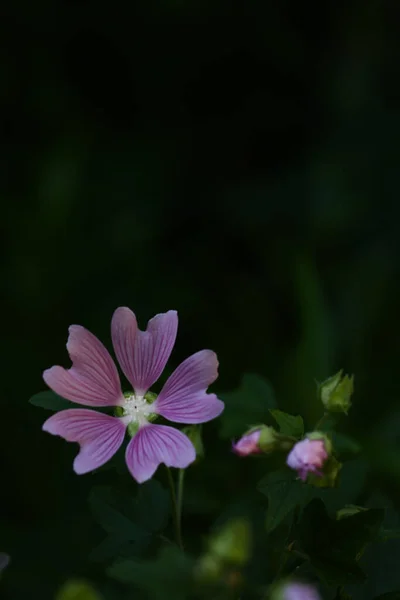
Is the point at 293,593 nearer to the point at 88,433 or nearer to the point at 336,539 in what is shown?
the point at 336,539

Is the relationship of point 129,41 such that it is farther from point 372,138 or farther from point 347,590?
point 347,590

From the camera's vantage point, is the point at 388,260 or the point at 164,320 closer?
the point at 164,320

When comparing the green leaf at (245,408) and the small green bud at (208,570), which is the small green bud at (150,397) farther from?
the small green bud at (208,570)

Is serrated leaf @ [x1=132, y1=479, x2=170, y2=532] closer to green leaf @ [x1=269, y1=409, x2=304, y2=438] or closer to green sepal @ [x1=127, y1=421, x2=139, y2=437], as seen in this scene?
green sepal @ [x1=127, y1=421, x2=139, y2=437]

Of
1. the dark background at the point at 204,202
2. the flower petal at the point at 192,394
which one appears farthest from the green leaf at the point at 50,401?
the dark background at the point at 204,202

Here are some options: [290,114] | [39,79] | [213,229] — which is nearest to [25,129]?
[39,79]

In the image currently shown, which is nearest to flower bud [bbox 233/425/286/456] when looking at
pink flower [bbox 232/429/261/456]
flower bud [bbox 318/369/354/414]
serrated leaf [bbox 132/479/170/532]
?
pink flower [bbox 232/429/261/456]
